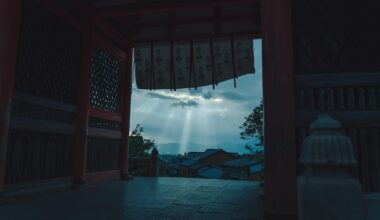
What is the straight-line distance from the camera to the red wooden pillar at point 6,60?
5367 mm

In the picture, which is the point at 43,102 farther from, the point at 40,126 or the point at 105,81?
the point at 105,81

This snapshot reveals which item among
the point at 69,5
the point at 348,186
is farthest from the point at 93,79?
the point at 348,186

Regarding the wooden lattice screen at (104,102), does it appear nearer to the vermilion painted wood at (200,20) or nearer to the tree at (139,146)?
the vermilion painted wood at (200,20)

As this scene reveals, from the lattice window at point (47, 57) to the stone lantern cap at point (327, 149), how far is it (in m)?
5.84

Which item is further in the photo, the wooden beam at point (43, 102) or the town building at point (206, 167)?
the town building at point (206, 167)

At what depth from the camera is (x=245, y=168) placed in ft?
64.4

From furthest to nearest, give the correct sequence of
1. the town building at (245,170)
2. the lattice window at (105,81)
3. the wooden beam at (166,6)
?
the town building at (245,170), the lattice window at (105,81), the wooden beam at (166,6)

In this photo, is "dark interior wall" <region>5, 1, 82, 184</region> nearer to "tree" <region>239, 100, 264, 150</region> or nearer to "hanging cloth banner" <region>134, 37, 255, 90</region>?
"hanging cloth banner" <region>134, 37, 255, 90</region>

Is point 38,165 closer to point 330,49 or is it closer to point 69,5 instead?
point 69,5

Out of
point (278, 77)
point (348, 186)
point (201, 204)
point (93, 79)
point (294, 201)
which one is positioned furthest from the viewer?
point (93, 79)

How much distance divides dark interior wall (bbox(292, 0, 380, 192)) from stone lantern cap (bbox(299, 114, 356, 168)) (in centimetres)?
205

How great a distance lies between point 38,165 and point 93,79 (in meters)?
3.02

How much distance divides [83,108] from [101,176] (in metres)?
2.13

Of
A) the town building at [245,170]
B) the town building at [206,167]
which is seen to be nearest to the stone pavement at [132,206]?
the town building at [245,170]
